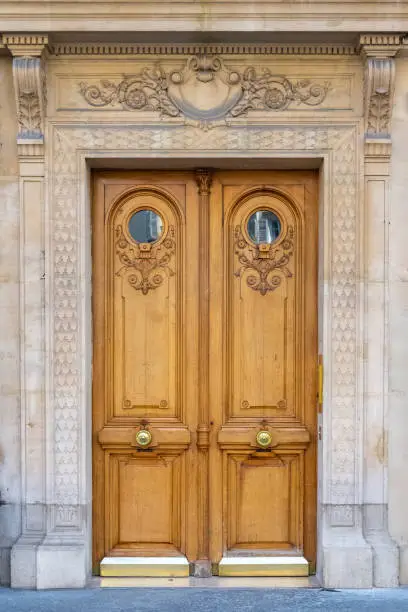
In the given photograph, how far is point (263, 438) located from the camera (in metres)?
5.68

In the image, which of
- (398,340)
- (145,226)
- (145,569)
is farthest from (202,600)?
(145,226)

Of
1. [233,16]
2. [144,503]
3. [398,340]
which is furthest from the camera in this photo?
[144,503]

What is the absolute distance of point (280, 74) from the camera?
18.0 feet

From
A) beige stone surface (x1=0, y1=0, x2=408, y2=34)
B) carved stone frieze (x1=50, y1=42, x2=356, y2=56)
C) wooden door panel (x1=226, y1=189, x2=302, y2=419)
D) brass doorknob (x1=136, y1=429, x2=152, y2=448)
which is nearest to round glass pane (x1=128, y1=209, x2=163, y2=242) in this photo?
wooden door panel (x1=226, y1=189, x2=302, y2=419)

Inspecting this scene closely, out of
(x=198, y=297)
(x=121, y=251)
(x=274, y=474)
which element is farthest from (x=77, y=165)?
(x=274, y=474)

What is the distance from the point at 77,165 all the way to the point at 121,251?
2.36ft

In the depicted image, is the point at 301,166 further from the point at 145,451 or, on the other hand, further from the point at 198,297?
the point at 145,451

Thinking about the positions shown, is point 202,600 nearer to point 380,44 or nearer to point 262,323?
point 262,323

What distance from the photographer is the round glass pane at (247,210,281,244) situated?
228 inches

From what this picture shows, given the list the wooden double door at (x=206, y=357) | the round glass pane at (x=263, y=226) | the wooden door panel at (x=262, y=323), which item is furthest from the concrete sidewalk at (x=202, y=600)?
the round glass pane at (x=263, y=226)

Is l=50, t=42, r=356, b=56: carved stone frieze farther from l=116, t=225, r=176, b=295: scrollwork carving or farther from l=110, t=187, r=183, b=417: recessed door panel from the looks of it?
l=116, t=225, r=176, b=295: scrollwork carving

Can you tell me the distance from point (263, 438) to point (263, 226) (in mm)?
1593

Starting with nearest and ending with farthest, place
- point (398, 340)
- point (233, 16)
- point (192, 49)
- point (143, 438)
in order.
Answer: point (233, 16), point (192, 49), point (398, 340), point (143, 438)

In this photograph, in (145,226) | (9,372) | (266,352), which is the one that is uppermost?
(145,226)
